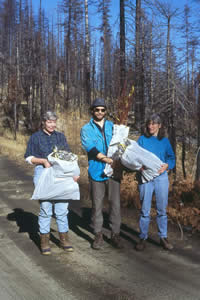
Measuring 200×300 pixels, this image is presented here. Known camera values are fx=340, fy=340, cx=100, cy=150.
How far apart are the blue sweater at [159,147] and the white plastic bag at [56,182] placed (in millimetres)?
1063

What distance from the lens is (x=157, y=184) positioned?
477 cm

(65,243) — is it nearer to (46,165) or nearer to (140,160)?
(46,165)

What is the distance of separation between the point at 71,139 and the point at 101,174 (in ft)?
39.0

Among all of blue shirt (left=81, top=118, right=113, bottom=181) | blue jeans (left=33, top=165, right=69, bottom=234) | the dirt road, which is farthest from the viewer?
blue shirt (left=81, top=118, right=113, bottom=181)

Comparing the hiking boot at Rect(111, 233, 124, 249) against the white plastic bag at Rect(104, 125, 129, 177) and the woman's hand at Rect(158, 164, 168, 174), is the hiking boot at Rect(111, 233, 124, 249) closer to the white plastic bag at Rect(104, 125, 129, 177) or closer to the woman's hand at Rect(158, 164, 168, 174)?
the white plastic bag at Rect(104, 125, 129, 177)

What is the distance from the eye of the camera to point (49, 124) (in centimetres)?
481

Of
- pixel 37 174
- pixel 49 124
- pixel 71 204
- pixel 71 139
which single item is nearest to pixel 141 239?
pixel 37 174

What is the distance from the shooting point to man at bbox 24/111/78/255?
4.71m

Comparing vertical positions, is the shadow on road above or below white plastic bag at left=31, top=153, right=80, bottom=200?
below

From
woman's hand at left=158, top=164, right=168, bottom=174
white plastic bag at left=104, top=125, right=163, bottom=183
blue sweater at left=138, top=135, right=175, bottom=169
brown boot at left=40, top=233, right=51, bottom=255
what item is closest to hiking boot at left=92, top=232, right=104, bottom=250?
brown boot at left=40, top=233, right=51, bottom=255

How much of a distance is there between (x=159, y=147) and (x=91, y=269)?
1.91 m

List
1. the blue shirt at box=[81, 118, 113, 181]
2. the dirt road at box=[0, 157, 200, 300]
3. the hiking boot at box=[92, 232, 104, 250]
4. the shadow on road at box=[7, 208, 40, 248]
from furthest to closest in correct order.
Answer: the shadow on road at box=[7, 208, 40, 248], the hiking boot at box=[92, 232, 104, 250], the blue shirt at box=[81, 118, 113, 181], the dirt road at box=[0, 157, 200, 300]

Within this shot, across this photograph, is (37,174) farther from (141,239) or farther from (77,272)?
(141,239)

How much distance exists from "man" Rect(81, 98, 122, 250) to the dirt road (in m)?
0.33
